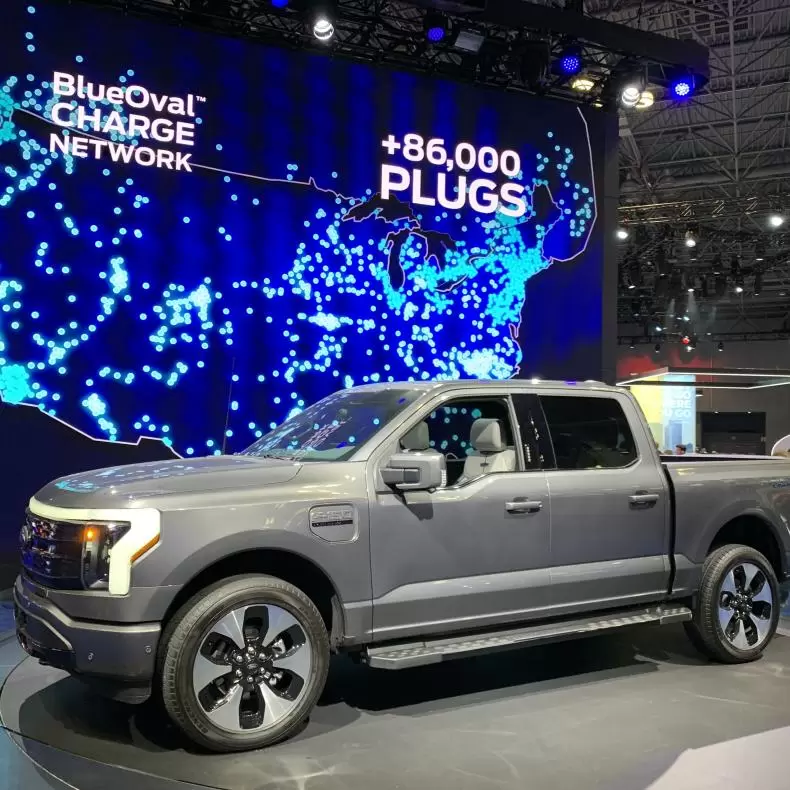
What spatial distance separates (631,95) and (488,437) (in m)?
7.49

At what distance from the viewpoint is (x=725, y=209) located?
63.3 ft

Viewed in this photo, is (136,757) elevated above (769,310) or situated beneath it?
situated beneath

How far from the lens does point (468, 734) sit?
394 cm

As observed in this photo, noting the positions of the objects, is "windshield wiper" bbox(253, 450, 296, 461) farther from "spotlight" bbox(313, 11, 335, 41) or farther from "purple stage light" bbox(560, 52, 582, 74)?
"purple stage light" bbox(560, 52, 582, 74)

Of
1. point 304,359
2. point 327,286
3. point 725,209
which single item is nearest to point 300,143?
point 327,286

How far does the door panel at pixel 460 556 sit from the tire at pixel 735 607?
1347 millimetres

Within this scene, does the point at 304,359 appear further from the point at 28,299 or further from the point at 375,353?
the point at 28,299

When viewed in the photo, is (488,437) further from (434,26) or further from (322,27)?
(434,26)

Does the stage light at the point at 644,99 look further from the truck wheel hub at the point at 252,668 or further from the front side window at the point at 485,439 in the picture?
the truck wheel hub at the point at 252,668

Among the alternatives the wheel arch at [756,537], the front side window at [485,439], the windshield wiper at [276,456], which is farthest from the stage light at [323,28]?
the wheel arch at [756,537]

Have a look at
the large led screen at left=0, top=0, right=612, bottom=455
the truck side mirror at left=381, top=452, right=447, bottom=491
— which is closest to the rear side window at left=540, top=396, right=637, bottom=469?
the truck side mirror at left=381, top=452, right=447, bottom=491

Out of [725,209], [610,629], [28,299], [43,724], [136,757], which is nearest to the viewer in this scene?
[136,757]

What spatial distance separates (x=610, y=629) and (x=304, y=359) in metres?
5.26

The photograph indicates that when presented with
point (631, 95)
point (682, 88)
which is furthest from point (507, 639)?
point (682, 88)
